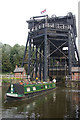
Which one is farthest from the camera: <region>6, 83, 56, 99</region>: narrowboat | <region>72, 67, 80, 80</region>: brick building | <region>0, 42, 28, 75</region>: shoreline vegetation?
<region>0, 42, 28, 75</region>: shoreline vegetation

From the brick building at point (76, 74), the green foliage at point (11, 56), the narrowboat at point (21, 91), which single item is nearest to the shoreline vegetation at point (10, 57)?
the green foliage at point (11, 56)

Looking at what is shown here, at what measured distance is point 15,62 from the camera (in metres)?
107

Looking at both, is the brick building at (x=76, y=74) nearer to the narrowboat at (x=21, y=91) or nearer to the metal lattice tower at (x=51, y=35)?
the metal lattice tower at (x=51, y=35)

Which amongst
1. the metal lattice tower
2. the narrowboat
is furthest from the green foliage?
the narrowboat

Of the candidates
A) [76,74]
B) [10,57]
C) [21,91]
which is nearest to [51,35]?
[76,74]

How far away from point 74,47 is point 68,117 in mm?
55734

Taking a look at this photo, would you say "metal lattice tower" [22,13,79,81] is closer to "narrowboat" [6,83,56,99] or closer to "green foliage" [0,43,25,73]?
"narrowboat" [6,83,56,99]

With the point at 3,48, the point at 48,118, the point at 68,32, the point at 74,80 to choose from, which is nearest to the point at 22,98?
the point at 48,118

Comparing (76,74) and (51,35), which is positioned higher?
(51,35)

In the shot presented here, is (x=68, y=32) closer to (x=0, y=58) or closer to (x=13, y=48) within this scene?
(x=0, y=58)

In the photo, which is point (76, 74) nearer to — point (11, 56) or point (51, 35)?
point (51, 35)

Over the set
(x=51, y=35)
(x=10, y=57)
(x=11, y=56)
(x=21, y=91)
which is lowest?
(x=21, y=91)

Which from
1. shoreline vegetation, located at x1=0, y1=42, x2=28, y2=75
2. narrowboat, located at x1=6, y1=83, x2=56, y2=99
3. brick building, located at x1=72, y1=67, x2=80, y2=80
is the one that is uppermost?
shoreline vegetation, located at x1=0, y1=42, x2=28, y2=75

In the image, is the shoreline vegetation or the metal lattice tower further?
the shoreline vegetation
